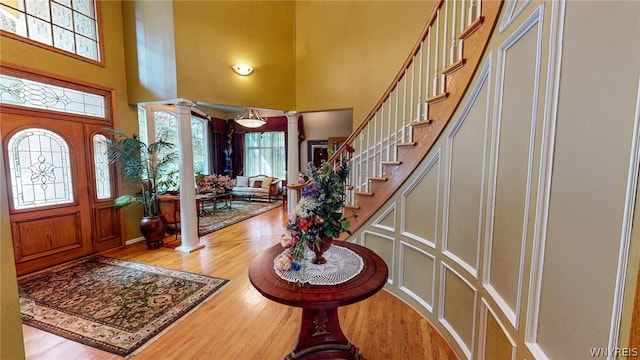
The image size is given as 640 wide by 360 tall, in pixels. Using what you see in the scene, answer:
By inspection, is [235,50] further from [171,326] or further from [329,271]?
[329,271]

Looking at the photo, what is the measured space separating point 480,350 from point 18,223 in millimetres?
5006

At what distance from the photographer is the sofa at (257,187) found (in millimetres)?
8430

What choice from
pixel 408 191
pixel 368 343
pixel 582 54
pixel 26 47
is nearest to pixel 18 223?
pixel 26 47

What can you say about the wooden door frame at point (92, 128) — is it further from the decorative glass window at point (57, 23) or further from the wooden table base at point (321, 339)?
the wooden table base at point (321, 339)

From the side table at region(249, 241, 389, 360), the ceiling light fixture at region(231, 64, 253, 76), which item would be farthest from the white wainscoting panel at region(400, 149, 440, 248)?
the ceiling light fixture at region(231, 64, 253, 76)

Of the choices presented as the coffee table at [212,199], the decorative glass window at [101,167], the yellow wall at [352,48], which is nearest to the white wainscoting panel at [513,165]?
the yellow wall at [352,48]

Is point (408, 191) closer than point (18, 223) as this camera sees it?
Yes

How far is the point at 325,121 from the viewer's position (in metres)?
8.41

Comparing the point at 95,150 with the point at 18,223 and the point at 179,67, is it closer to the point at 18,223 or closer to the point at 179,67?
the point at 18,223

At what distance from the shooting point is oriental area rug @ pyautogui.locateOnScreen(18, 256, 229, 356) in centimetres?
225

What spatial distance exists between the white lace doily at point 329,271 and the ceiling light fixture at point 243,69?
369 cm

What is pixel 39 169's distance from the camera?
349 centimetres

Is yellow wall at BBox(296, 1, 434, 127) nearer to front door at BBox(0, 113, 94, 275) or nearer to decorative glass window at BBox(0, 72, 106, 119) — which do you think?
decorative glass window at BBox(0, 72, 106, 119)

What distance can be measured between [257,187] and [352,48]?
5463 millimetres
